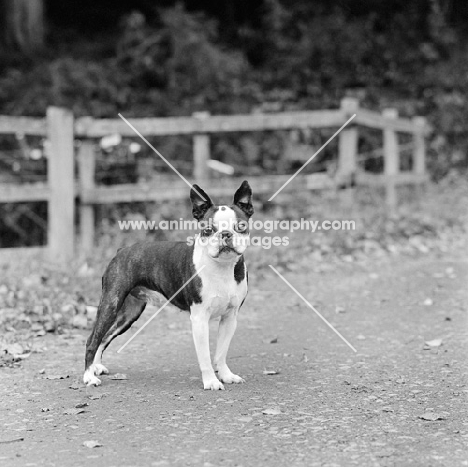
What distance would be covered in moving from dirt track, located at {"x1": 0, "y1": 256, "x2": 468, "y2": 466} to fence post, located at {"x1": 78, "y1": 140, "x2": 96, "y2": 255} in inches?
99.3

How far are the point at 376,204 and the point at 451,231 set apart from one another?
130cm

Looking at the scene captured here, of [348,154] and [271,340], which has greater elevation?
[348,154]

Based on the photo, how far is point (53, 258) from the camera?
9.37 metres

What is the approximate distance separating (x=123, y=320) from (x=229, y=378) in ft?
2.64

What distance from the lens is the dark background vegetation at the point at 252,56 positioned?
1493cm

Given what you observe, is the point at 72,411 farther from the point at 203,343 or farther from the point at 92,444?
the point at 203,343

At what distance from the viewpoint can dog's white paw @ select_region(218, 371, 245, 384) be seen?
5.32 meters

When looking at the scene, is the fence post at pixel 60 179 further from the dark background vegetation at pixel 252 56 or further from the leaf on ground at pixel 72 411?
the leaf on ground at pixel 72 411

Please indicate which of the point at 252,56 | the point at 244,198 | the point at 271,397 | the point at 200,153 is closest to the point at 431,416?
the point at 271,397

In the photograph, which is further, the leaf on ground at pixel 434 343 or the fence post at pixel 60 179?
the fence post at pixel 60 179

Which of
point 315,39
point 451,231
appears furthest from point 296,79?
point 451,231

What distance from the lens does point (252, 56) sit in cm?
1831
